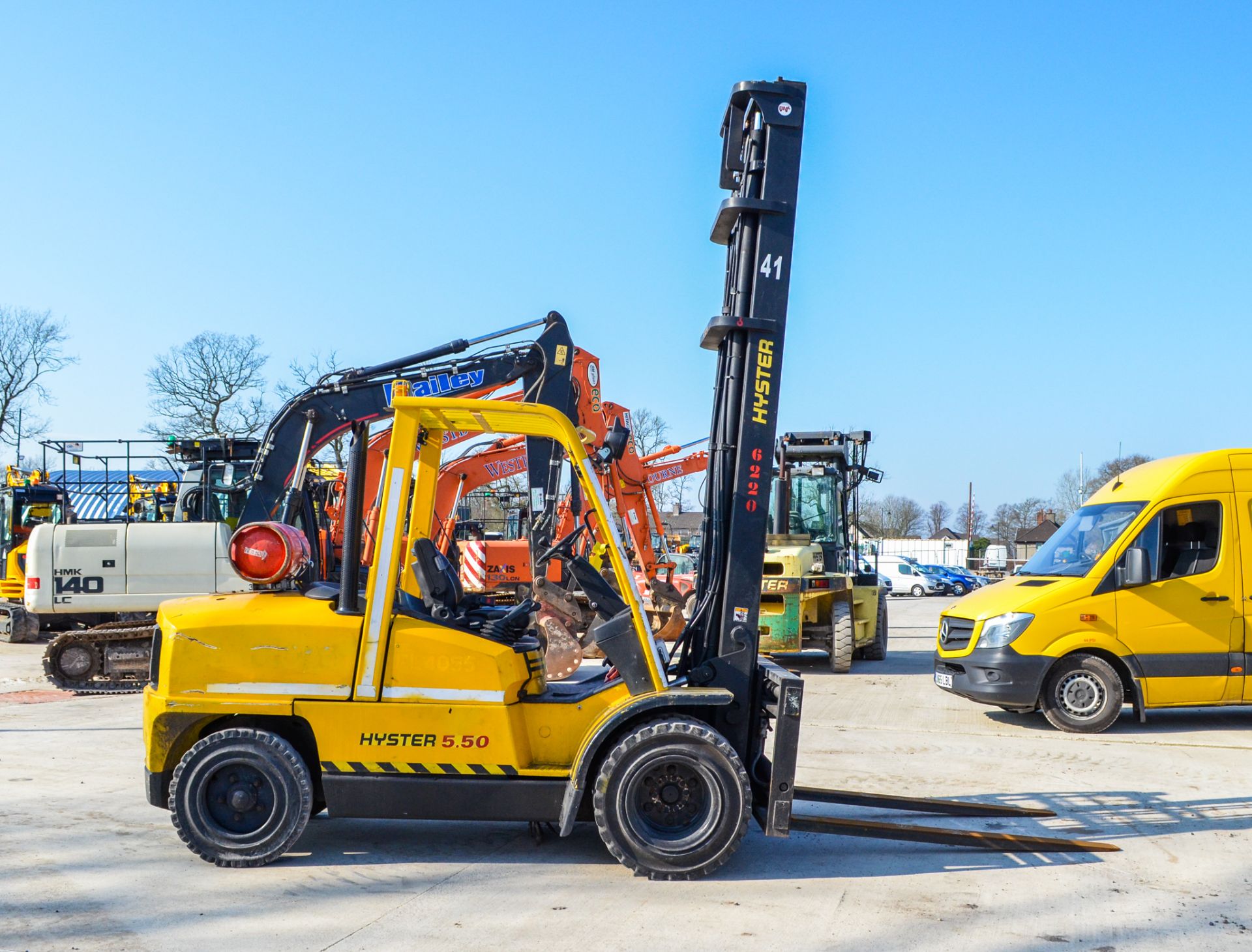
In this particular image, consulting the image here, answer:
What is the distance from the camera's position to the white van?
42.7 meters

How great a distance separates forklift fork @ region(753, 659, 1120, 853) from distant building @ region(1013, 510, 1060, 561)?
6965cm

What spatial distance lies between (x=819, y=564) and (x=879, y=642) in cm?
214

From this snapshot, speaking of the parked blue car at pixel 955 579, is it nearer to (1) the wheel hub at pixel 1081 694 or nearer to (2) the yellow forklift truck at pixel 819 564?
(2) the yellow forklift truck at pixel 819 564

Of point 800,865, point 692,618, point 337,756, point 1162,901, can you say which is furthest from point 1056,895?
point 337,756

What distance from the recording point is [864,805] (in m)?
6.64

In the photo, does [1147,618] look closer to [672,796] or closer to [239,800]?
[672,796]

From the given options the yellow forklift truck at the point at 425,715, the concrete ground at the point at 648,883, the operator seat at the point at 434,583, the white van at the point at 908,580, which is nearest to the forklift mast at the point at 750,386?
the yellow forklift truck at the point at 425,715

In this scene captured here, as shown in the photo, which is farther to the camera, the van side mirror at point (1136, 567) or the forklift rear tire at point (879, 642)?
the forklift rear tire at point (879, 642)

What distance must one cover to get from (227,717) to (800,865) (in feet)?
10.6

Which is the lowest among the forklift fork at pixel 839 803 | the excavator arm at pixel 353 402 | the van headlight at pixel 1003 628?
the forklift fork at pixel 839 803

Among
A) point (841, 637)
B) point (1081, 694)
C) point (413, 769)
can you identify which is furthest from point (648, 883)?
point (841, 637)

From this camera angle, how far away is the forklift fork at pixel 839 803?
554 centimetres

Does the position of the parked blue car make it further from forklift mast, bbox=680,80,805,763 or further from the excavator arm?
forklift mast, bbox=680,80,805,763

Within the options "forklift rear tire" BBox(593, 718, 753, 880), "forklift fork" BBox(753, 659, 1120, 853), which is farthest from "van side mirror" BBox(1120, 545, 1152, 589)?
"forklift rear tire" BBox(593, 718, 753, 880)
